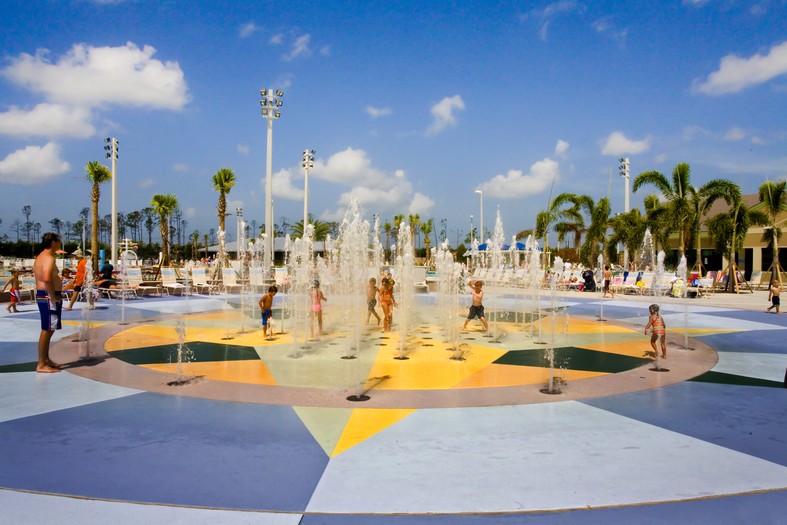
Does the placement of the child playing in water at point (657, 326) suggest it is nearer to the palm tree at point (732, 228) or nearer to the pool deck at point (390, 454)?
the pool deck at point (390, 454)

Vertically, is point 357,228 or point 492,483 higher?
point 357,228

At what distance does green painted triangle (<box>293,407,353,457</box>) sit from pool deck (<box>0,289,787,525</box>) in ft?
0.08

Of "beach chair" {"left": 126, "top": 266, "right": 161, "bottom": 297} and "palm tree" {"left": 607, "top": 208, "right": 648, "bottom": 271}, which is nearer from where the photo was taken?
"beach chair" {"left": 126, "top": 266, "right": 161, "bottom": 297}

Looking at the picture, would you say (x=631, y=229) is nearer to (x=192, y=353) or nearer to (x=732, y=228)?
(x=732, y=228)

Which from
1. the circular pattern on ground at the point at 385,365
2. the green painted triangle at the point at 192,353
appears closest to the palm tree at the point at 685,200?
the circular pattern on ground at the point at 385,365

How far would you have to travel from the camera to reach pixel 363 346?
946 centimetres

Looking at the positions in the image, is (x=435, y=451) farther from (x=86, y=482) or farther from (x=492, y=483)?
(x=86, y=482)

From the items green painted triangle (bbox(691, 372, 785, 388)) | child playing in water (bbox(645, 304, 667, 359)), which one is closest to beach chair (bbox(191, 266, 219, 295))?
child playing in water (bbox(645, 304, 667, 359))

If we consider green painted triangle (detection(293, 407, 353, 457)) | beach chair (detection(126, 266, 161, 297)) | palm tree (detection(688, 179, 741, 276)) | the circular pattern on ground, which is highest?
palm tree (detection(688, 179, 741, 276))

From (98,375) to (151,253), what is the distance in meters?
93.5

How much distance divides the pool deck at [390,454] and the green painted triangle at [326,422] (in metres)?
0.02

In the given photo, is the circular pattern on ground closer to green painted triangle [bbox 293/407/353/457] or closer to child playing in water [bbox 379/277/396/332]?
green painted triangle [bbox 293/407/353/457]

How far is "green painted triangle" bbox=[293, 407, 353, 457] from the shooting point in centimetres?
451

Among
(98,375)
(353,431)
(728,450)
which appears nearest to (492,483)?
(353,431)
